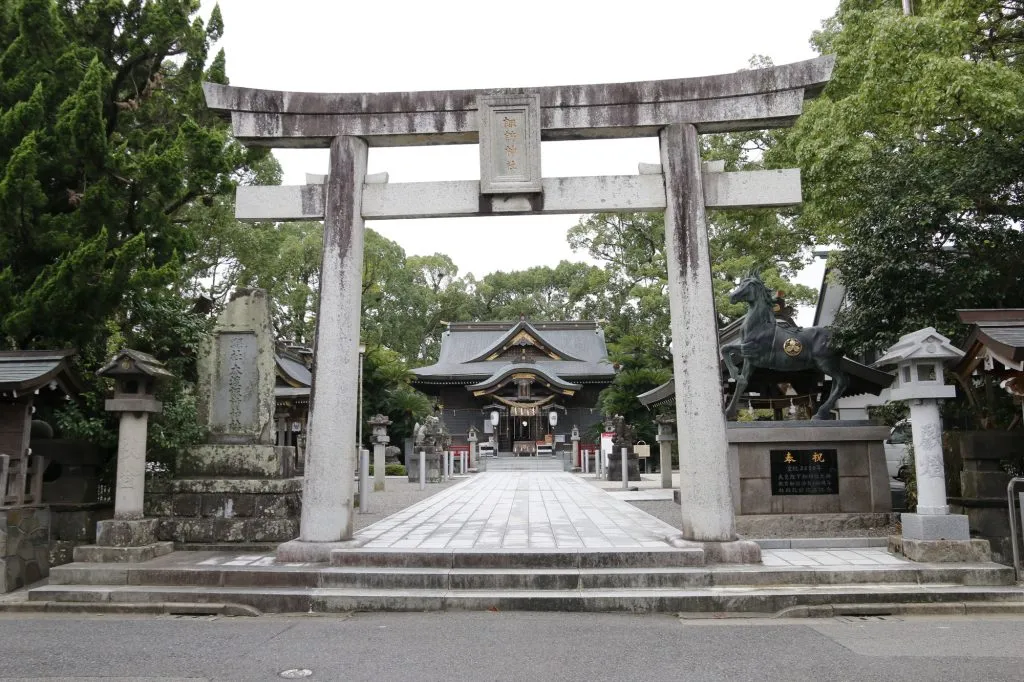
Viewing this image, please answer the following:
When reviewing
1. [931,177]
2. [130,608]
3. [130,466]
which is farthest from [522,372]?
[130,608]

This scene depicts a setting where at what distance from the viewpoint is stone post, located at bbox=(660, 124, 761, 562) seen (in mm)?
7535

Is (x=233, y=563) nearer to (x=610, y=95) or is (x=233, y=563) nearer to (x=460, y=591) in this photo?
(x=460, y=591)

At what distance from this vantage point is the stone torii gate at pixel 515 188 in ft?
25.4

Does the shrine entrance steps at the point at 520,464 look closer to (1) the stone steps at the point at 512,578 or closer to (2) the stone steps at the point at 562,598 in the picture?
(1) the stone steps at the point at 512,578

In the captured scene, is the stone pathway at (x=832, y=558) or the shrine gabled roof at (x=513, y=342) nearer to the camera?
the stone pathway at (x=832, y=558)

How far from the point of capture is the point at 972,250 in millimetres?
10641

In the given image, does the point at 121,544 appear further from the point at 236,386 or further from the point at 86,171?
the point at 86,171

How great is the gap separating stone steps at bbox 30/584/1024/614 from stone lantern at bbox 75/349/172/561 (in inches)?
27.8

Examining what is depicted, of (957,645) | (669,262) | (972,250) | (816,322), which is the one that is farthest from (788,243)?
(957,645)

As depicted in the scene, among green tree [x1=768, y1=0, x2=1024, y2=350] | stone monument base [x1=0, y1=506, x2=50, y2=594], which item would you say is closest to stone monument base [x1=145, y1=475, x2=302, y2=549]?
stone monument base [x1=0, y1=506, x2=50, y2=594]

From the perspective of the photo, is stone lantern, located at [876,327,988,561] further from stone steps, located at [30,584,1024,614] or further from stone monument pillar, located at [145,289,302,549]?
stone monument pillar, located at [145,289,302,549]

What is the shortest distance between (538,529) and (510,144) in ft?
18.0

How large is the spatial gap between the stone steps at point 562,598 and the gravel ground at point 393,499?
3.58 meters

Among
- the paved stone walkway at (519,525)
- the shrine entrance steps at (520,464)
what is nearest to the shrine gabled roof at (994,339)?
the paved stone walkway at (519,525)
